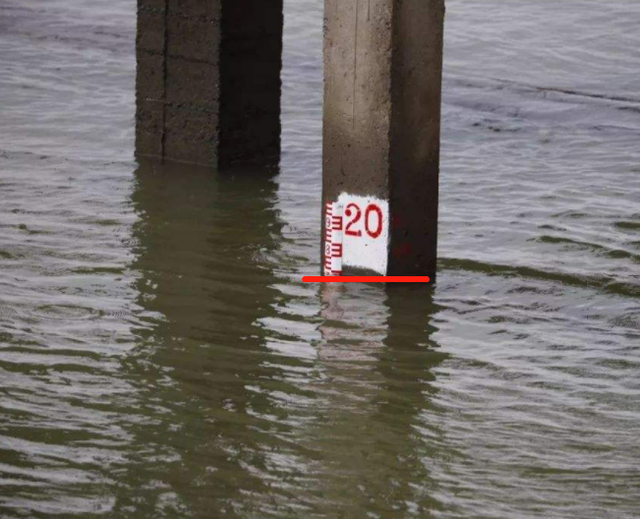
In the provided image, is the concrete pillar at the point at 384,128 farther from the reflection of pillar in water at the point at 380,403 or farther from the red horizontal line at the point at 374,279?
the reflection of pillar in water at the point at 380,403

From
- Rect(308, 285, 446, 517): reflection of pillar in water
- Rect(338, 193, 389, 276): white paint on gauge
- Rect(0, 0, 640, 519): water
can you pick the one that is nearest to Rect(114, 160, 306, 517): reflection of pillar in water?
Rect(0, 0, 640, 519): water

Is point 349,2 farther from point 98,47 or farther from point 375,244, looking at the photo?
point 98,47

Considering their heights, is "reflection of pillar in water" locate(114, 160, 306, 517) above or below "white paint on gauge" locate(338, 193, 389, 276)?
below

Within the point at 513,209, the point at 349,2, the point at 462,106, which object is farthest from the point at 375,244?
the point at 462,106

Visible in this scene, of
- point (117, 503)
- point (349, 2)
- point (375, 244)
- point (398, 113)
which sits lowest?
point (117, 503)

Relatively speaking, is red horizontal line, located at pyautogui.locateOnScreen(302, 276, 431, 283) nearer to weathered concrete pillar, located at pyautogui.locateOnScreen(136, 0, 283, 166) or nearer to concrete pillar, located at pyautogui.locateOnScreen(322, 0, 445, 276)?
concrete pillar, located at pyautogui.locateOnScreen(322, 0, 445, 276)

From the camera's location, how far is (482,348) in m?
7.30

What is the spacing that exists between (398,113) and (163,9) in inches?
135

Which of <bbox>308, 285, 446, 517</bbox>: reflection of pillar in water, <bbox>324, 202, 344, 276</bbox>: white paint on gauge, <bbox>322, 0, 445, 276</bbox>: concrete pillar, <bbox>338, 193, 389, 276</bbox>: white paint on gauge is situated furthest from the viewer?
<bbox>324, 202, 344, 276</bbox>: white paint on gauge

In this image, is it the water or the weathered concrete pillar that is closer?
the water

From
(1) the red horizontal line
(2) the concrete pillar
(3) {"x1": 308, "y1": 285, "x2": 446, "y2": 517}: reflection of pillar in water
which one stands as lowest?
(3) {"x1": 308, "y1": 285, "x2": 446, "y2": 517}: reflection of pillar in water

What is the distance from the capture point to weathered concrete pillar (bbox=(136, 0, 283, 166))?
A: 34.5 ft

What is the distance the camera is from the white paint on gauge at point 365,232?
800cm

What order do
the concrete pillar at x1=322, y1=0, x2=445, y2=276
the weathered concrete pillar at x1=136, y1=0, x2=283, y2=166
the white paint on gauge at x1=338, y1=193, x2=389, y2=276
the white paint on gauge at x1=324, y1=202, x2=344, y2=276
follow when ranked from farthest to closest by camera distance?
the weathered concrete pillar at x1=136, y1=0, x2=283, y2=166 → the white paint on gauge at x1=324, y1=202, x2=344, y2=276 → the white paint on gauge at x1=338, y1=193, x2=389, y2=276 → the concrete pillar at x1=322, y1=0, x2=445, y2=276
